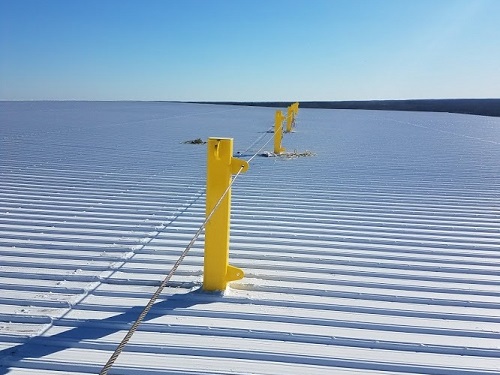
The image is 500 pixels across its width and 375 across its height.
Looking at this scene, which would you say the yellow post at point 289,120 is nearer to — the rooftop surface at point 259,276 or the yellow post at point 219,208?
the rooftop surface at point 259,276

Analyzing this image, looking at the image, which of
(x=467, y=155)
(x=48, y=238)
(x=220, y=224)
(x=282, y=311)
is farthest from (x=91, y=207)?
(x=467, y=155)

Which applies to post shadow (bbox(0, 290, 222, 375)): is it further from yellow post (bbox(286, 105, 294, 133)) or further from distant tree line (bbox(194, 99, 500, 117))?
distant tree line (bbox(194, 99, 500, 117))

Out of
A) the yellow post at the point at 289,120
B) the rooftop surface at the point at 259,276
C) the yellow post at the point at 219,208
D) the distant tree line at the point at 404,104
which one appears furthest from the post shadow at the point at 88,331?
the distant tree line at the point at 404,104

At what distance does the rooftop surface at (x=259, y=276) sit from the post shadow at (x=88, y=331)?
0.01 m

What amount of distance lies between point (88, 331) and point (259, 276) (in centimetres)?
140

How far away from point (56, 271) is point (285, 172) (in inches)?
227

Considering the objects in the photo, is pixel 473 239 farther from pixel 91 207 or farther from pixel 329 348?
pixel 91 207

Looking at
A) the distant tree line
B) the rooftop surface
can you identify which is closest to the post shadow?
the rooftop surface

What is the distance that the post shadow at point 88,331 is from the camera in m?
2.68

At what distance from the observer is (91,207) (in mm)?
5945

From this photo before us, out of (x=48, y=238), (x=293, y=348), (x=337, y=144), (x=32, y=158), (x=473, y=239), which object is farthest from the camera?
(x=337, y=144)

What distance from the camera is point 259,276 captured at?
3908 millimetres

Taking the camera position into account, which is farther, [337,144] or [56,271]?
[337,144]

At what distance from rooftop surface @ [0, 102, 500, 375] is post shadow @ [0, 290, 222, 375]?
1 cm
